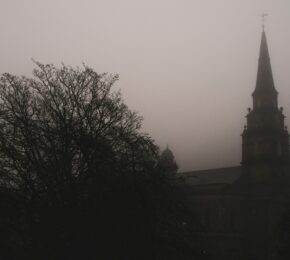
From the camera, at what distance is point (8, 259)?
21109 mm

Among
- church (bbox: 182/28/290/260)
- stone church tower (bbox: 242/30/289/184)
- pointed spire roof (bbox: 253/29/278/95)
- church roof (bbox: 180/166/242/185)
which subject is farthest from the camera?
church roof (bbox: 180/166/242/185)

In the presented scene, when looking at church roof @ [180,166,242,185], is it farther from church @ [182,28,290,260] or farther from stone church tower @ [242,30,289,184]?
stone church tower @ [242,30,289,184]

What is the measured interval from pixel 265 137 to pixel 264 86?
7094 millimetres

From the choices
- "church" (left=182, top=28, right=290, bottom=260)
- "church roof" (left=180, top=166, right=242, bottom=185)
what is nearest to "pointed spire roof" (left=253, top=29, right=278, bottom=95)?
"church" (left=182, top=28, right=290, bottom=260)

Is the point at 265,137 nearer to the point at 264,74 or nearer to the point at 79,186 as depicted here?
the point at 264,74

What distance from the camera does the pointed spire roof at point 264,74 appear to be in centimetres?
6900

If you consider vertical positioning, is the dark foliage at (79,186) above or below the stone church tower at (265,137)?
below

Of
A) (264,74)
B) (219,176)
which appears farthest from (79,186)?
Answer: (219,176)

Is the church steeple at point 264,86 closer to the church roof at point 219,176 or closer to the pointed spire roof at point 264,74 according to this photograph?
the pointed spire roof at point 264,74

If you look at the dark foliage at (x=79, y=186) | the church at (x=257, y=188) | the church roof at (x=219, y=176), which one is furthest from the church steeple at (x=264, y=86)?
the dark foliage at (x=79, y=186)

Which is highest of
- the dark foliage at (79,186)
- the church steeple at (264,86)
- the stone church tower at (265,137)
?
the church steeple at (264,86)

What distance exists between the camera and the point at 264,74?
228ft

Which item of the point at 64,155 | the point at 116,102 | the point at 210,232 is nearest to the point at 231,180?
the point at 210,232

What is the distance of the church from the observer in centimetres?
6725
